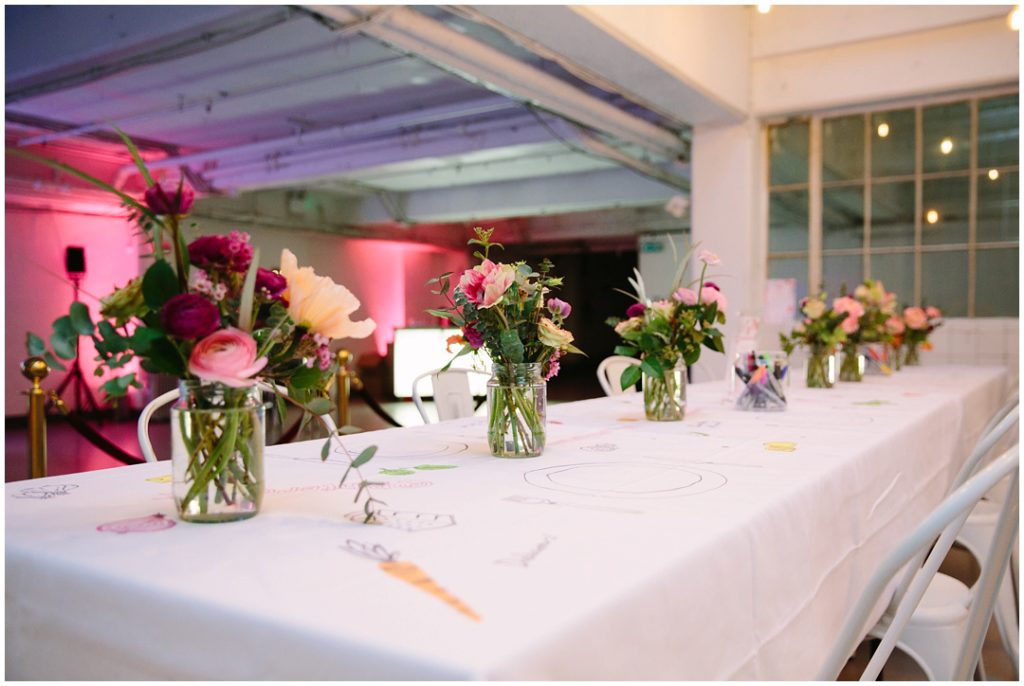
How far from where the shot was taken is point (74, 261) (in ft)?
29.8

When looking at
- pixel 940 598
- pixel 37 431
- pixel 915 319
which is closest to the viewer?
pixel 940 598

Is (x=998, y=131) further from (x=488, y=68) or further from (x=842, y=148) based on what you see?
(x=488, y=68)

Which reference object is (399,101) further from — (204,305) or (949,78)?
(204,305)

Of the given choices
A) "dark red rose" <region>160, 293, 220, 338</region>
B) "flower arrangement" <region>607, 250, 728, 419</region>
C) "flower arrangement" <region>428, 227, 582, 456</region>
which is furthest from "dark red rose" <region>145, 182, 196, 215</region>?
"flower arrangement" <region>607, 250, 728, 419</region>

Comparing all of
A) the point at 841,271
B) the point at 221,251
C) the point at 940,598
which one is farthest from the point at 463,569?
the point at 841,271

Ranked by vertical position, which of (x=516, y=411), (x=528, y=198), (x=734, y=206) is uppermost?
(x=528, y=198)

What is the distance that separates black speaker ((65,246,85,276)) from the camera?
905 centimetres

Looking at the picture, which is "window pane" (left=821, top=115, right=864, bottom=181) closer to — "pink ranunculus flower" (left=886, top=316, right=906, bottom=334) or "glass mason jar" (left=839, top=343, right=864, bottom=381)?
"pink ranunculus flower" (left=886, top=316, right=906, bottom=334)

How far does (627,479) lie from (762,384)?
45.8 inches

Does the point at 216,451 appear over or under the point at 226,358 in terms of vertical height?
under

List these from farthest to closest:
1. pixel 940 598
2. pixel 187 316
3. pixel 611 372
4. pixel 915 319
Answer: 1. pixel 915 319
2. pixel 611 372
3. pixel 940 598
4. pixel 187 316

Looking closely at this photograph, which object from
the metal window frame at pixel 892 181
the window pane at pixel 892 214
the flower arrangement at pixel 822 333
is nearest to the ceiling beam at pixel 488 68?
the metal window frame at pixel 892 181

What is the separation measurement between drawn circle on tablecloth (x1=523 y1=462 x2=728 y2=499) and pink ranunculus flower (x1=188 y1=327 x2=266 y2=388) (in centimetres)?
47

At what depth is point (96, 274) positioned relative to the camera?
972cm
